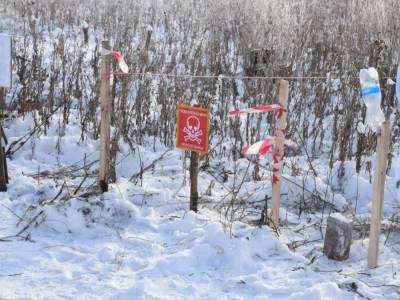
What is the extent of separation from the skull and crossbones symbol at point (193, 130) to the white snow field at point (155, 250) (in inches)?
18.0

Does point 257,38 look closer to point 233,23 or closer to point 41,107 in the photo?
point 233,23

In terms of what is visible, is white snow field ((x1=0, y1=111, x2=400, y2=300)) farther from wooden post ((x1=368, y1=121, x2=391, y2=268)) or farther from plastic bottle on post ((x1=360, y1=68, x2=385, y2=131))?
plastic bottle on post ((x1=360, y1=68, x2=385, y2=131))

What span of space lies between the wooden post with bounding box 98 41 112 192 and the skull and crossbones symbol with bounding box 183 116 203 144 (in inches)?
21.2

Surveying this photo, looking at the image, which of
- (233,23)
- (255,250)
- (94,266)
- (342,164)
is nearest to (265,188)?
(342,164)

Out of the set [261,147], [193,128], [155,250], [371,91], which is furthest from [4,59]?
[371,91]

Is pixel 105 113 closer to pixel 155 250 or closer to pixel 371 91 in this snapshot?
pixel 155 250

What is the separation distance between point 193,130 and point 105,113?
60 cm

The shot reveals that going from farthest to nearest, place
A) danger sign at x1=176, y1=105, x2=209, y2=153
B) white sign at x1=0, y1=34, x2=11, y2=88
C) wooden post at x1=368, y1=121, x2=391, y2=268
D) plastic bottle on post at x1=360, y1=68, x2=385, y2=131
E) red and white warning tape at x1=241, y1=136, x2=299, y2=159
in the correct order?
white sign at x1=0, y1=34, x2=11, y2=88, danger sign at x1=176, y1=105, x2=209, y2=153, red and white warning tape at x1=241, y1=136, x2=299, y2=159, wooden post at x1=368, y1=121, x2=391, y2=268, plastic bottle on post at x1=360, y1=68, x2=385, y2=131

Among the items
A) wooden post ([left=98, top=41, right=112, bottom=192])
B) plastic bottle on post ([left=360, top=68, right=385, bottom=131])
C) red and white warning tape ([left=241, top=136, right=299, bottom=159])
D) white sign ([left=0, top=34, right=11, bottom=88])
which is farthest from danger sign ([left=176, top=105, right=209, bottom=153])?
white sign ([left=0, top=34, right=11, bottom=88])

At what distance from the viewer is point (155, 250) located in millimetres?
3268

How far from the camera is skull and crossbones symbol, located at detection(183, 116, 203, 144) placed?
360 centimetres

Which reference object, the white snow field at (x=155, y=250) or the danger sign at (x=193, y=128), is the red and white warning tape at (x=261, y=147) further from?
the white snow field at (x=155, y=250)

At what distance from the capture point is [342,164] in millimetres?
4562

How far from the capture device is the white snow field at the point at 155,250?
282 centimetres
